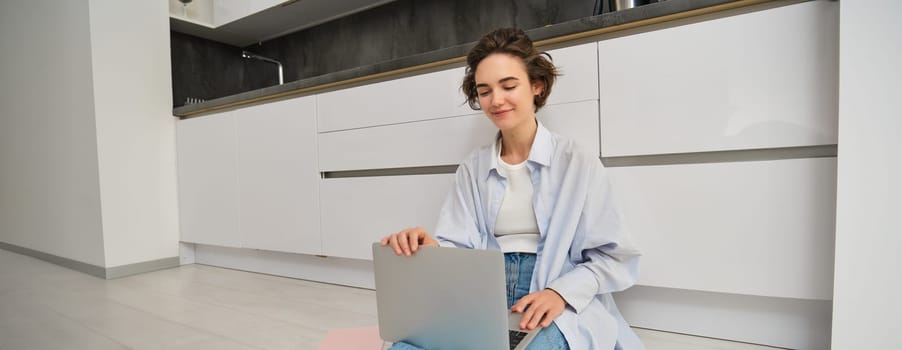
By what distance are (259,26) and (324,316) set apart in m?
1.85

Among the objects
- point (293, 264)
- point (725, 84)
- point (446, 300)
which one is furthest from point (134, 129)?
point (725, 84)

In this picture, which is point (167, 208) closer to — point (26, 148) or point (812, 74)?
point (26, 148)

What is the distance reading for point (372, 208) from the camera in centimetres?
163

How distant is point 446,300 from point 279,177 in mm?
1462

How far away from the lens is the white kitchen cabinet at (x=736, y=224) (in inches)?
37.9

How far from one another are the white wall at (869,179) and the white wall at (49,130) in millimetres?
2577

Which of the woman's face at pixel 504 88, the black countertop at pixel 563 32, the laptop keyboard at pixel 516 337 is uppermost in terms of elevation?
the black countertop at pixel 563 32

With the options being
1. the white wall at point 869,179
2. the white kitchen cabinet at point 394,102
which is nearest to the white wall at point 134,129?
the white kitchen cabinet at point 394,102

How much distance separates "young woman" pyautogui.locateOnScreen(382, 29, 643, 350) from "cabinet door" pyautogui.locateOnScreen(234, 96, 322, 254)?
3.13 feet

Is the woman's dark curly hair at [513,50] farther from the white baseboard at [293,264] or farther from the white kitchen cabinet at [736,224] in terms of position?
the white baseboard at [293,264]

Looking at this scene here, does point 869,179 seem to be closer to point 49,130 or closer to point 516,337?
point 516,337

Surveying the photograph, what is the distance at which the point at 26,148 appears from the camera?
2633 millimetres

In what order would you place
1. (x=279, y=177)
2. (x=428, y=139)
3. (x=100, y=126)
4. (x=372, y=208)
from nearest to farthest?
1. (x=428, y=139)
2. (x=372, y=208)
3. (x=279, y=177)
4. (x=100, y=126)

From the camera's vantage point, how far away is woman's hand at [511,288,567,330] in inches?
27.5
